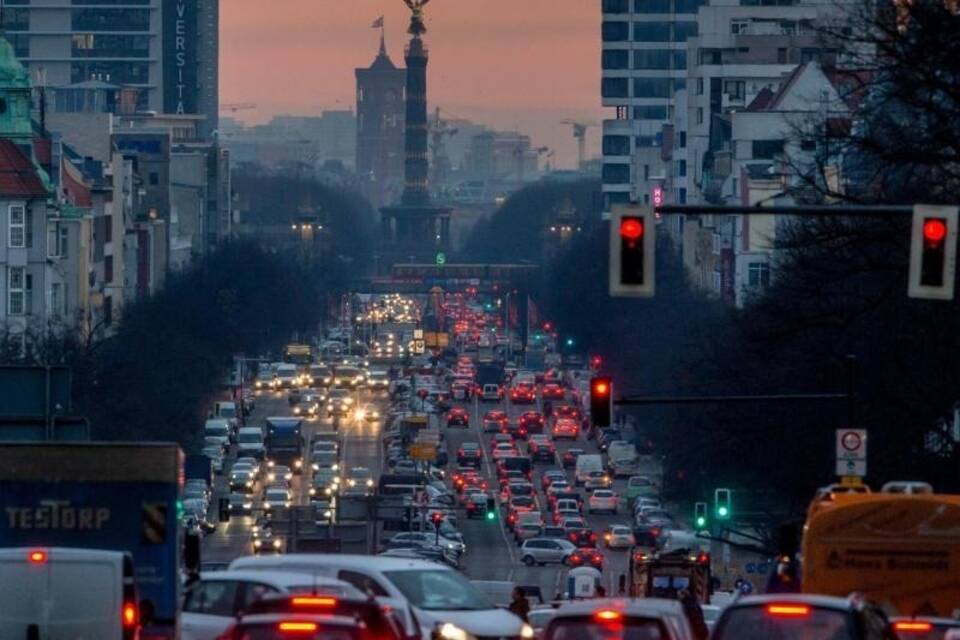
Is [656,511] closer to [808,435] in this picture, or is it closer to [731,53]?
[808,435]

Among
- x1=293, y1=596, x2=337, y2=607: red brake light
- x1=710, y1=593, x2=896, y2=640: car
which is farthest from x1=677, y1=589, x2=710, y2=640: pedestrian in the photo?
x1=293, y1=596, x2=337, y2=607: red brake light

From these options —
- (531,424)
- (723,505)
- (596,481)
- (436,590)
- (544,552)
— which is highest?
(436,590)

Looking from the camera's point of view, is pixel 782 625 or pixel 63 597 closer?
pixel 782 625

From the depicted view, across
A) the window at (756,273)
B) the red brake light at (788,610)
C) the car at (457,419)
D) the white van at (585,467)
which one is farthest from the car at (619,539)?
the red brake light at (788,610)

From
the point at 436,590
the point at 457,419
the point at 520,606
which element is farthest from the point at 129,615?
the point at 457,419

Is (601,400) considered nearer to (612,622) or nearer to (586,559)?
(612,622)

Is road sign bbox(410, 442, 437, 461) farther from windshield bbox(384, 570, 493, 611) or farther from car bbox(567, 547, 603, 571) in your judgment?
windshield bbox(384, 570, 493, 611)

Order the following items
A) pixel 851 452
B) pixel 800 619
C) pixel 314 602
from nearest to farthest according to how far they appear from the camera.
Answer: pixel 314 602
pixel 800 619
pixel 851 452
